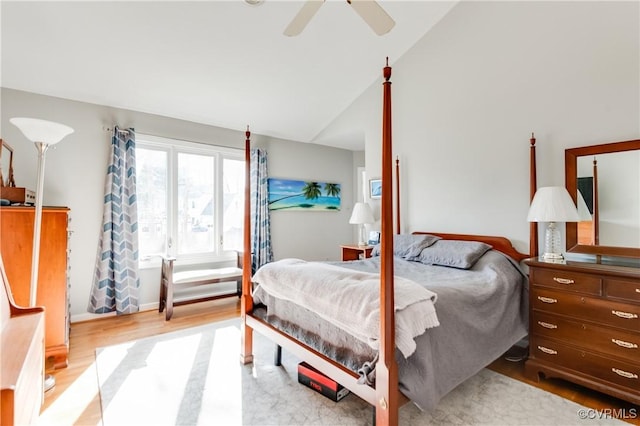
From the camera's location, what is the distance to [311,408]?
1.95 meters

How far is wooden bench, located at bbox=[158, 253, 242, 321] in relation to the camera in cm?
357

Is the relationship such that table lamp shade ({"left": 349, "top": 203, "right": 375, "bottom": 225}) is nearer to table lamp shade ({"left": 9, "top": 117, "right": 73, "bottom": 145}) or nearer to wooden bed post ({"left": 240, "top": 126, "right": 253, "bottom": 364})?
wooden bed post ({"left": 240, "top": 126, "right": 253, "bottom": 364})

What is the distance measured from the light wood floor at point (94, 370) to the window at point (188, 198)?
76cm

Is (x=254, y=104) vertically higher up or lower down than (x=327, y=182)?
higher up

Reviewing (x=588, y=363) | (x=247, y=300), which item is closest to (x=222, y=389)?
(x=247, y=300)

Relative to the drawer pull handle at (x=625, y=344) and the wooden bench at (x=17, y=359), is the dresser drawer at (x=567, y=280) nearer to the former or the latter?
the drawer pull handle at (x=625, y=344)

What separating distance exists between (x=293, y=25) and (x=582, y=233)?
2.68 meters

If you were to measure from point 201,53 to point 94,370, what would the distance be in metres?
2.91

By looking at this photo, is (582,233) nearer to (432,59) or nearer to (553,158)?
(553,158)

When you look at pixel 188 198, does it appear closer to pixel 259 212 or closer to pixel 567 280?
pixel 259 212

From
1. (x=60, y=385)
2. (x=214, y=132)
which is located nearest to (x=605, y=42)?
(x=214, y=132)

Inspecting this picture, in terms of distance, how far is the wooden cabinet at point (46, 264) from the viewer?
2.31 metres

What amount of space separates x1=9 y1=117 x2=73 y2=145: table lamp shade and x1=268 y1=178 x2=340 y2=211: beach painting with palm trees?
2899mm

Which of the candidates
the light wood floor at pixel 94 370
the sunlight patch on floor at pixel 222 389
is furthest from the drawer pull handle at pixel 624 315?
the sunlight patch on floor at pixel 222 389
